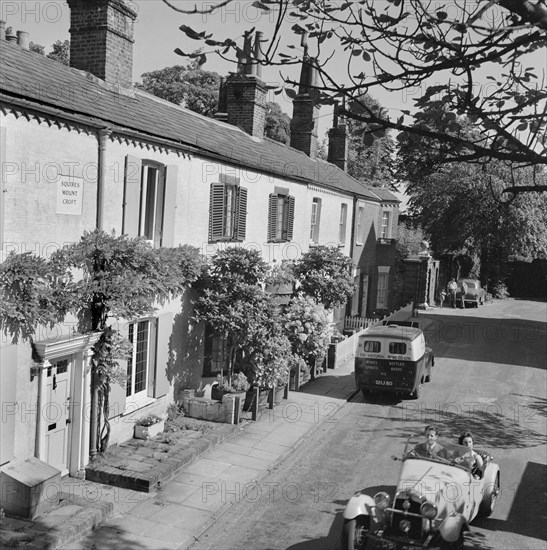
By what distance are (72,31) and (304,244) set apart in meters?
11.1

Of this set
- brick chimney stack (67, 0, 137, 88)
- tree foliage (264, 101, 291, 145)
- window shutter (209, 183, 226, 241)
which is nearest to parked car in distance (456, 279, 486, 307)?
tree foliage (264, 101, 291, 145)

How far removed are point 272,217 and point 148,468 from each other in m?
10.1

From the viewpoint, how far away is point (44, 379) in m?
10.9

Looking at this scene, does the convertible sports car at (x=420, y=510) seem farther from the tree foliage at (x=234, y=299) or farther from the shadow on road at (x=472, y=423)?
the tree foliage at (x=234, y=299)

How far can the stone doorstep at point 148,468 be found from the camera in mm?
11578

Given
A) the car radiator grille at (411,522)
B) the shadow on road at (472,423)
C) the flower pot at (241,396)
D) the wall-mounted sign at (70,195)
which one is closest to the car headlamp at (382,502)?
the car radiator grille at (411,522)

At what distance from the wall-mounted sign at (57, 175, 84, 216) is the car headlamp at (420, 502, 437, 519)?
7.55 m

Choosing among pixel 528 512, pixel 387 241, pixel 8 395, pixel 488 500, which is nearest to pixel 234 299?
pixel 8 395

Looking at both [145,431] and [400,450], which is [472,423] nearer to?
[400,450]

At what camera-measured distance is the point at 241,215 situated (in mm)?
17969

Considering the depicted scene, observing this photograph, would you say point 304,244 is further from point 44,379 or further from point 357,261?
point 44,379

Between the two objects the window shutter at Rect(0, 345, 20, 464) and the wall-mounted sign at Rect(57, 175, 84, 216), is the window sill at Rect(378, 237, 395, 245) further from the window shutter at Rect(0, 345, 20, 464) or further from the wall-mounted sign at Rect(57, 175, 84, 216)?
the window shutter at Rect(0, 345, 20, 464)

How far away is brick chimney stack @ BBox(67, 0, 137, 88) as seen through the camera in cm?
1470

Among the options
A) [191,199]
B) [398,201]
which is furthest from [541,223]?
[191,199]
